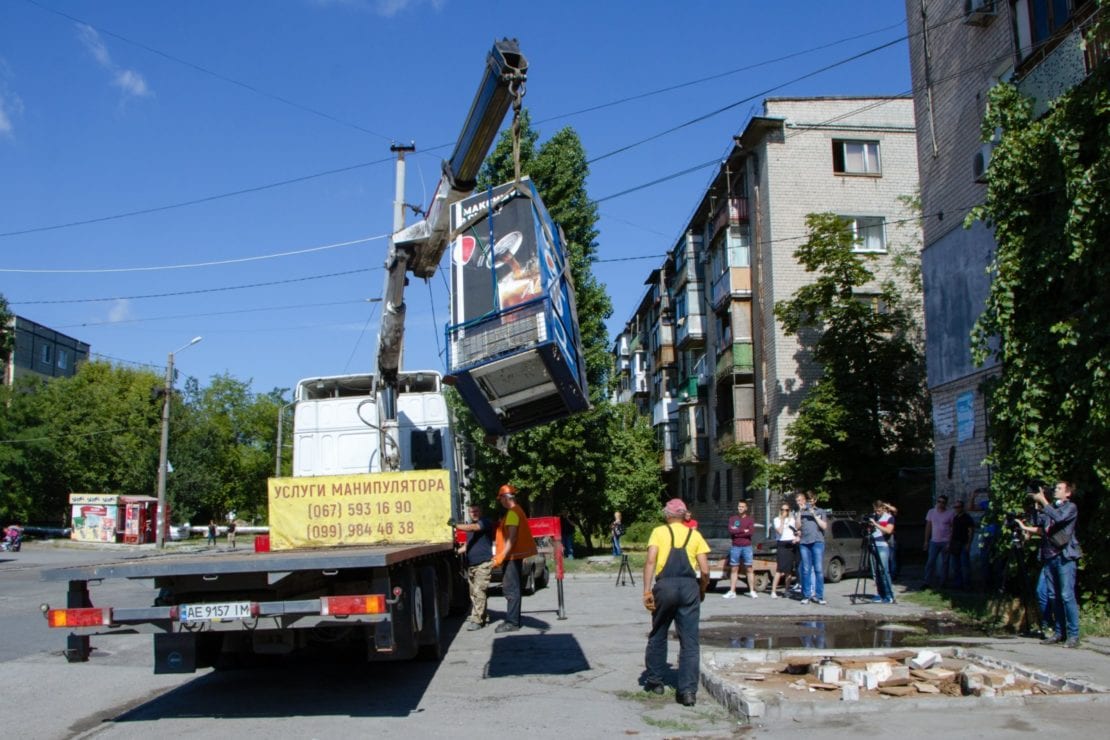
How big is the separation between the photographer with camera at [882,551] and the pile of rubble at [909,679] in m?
6.77

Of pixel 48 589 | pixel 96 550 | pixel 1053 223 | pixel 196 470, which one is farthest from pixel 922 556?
pixel 196 470

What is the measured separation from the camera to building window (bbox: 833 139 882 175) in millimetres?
33031

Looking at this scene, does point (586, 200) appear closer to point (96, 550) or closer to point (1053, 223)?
point (1053, 223)

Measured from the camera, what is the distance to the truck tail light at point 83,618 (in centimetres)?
705

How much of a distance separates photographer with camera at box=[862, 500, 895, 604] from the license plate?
1089 cm

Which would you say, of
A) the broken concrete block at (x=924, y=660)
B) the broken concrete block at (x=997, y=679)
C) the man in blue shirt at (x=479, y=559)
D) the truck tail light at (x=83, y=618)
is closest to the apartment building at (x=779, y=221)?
the man in blue shirt at (x=479, y=559)

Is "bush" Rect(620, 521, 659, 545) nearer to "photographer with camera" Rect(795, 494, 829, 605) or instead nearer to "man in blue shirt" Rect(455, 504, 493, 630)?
"photographer with camera" Rect(795, 494, 829, 605)

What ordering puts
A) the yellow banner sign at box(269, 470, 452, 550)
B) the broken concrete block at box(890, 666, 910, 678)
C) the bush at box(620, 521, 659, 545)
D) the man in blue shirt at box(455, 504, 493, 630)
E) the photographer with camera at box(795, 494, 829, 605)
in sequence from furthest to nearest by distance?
the bush at box(620, 521, 659, 545) < the photographer with camera at box(795, 494, 829, 605) < the man in blue shirt at box(455, 504, 493, 630) < the yellow banner sign at box(269, 470, 452, 550) < the broken concrete block at box(890, 666, 910, 678)

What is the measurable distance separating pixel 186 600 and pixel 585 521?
26.9m

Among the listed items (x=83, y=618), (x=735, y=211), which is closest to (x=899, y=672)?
(x=83, y=618)

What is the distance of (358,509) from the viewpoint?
8.67 m

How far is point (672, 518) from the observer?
8.13 m

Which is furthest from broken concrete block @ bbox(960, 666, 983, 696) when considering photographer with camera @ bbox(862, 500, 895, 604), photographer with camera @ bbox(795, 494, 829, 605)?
photographer with camera @ bbox(862, 500, 895, 604)

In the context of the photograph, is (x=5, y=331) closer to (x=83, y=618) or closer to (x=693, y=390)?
(x=693, y=390)
